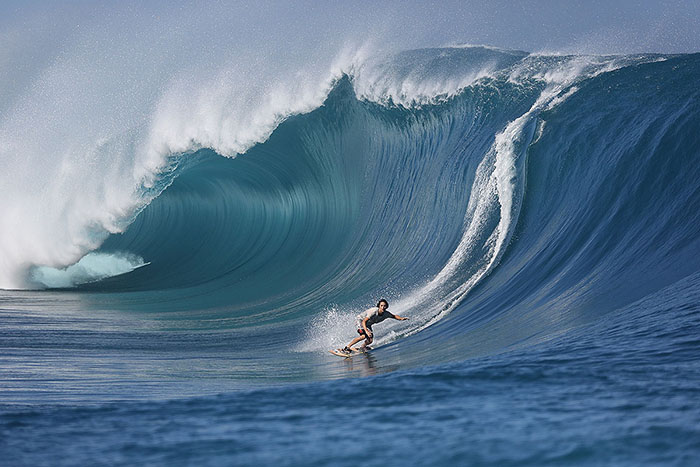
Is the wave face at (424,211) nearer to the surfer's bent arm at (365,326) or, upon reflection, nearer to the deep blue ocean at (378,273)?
the deep blue ocean at (378,273)

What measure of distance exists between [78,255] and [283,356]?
8.63 m

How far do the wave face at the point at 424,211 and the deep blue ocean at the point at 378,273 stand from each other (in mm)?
45

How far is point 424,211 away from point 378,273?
140 centimetres

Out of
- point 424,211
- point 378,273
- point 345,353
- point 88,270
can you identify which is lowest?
point 345,353

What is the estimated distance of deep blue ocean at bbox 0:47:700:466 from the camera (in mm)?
3799

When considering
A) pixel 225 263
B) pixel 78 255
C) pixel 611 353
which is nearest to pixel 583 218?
pixel 611 353

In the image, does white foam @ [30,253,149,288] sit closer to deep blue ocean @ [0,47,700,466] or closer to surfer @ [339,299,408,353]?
deep blue ocean @ [0,47,700,466]

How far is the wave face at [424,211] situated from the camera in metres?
8.02

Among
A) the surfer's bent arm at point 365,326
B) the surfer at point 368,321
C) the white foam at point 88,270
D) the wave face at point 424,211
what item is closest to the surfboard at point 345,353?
the surfer at point 368,321

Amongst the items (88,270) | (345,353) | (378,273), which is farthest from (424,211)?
(88,270)

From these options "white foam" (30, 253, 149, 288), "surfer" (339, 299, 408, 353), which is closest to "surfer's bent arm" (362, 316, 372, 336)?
"surfer" (339, 299, 408, 353)

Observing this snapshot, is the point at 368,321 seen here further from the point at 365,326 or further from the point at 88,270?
the point at 88,270

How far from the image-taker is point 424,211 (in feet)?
38.9

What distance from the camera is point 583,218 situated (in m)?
9.16
